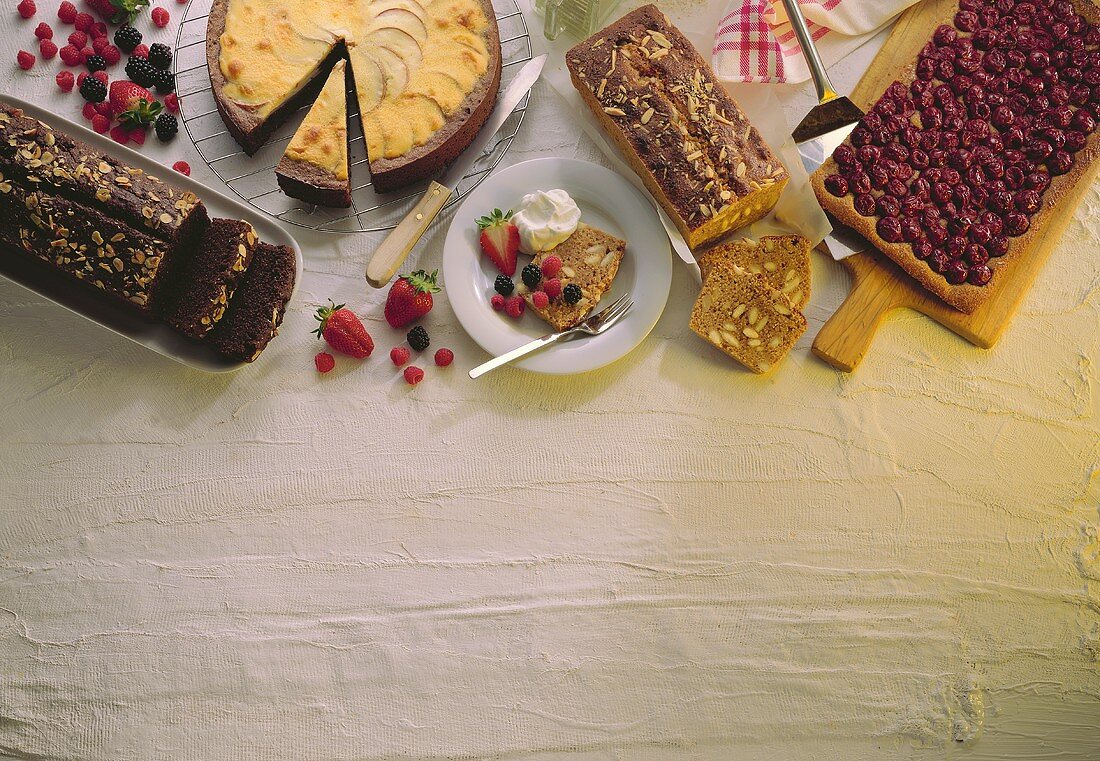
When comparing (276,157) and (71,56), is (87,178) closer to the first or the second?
(276,157)

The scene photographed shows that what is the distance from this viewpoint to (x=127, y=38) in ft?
12.0

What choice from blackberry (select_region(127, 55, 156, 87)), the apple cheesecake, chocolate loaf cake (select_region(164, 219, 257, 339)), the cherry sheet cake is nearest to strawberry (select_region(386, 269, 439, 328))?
the apple cheesecake

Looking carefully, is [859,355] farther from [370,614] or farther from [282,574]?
[282,574]

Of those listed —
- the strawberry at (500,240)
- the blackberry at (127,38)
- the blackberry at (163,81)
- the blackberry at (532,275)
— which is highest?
the blackberry at (127,38)

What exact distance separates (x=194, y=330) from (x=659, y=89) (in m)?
2.13

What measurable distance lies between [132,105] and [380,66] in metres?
1.11

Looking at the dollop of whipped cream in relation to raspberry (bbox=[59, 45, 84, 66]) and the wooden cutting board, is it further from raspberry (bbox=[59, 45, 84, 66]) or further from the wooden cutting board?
raspberry (bbox=[59, 45, 84, 66])

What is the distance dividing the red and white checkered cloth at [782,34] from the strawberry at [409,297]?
1646 mm

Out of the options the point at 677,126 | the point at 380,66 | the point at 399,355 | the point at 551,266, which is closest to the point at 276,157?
the point at 380,66

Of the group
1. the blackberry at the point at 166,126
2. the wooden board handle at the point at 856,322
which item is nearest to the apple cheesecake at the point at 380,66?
the blackberry at the point at 166,126

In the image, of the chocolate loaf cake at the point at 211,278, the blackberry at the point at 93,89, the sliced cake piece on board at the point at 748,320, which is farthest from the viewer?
the blackberry at the point at 93,89

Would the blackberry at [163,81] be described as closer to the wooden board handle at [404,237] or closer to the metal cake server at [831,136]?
the wooden board handle at [404,237]

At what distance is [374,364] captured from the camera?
3402 millimetres

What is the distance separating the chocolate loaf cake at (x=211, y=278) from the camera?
308 centimetres
